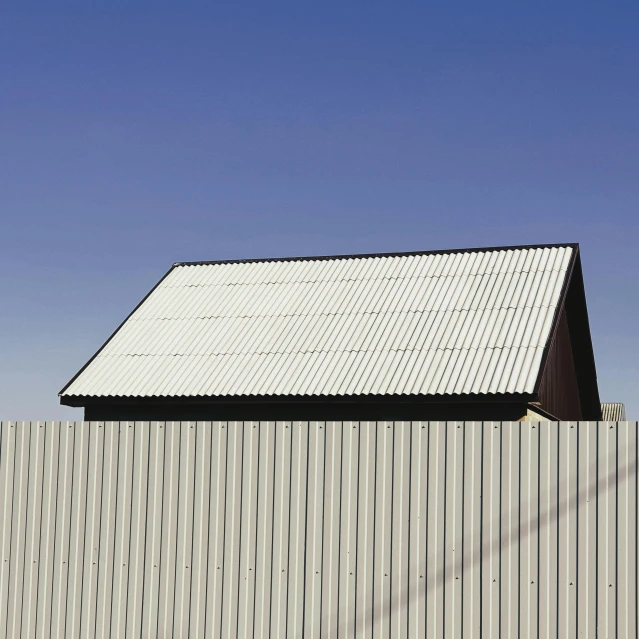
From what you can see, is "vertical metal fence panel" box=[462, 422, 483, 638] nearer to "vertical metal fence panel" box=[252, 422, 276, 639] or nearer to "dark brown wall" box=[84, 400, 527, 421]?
"vertical metal fence panel" box=[252, 422, 276, 639]

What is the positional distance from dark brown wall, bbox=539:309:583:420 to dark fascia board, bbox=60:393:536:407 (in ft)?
3.36

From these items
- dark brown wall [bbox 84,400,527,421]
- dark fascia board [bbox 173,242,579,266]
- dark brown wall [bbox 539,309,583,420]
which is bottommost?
dark brown wall [bbox 84,400,527,421]

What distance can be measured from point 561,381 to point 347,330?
4373mm

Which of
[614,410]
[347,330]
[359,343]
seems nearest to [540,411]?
[359,343]

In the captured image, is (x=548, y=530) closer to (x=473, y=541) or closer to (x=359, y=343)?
(x=473, y=541)

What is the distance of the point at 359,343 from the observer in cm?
1727

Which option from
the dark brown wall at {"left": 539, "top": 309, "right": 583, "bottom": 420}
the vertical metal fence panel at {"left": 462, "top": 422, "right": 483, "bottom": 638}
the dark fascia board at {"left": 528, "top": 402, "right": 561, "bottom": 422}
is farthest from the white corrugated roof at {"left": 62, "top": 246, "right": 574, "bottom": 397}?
the vertical metal fence panel at {"left": 462, "top": 422, "right": 483, "bottom": 638}

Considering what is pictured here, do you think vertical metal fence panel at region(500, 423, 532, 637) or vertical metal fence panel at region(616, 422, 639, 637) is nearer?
vertical metal fence panel at region(616, 422, 639, 637)

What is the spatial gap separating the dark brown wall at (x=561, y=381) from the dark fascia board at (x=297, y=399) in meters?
1.02

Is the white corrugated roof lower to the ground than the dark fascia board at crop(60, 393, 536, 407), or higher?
higher

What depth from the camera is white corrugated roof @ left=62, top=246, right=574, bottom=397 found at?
16047 mm

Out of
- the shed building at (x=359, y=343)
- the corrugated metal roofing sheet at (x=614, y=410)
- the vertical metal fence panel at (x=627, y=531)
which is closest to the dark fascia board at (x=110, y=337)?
the shed building at (x=359, y=343)

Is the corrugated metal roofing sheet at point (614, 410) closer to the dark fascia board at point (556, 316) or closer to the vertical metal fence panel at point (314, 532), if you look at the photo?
the dark fascia board at point (556, 316)

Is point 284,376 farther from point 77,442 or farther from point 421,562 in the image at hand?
point 421,562
